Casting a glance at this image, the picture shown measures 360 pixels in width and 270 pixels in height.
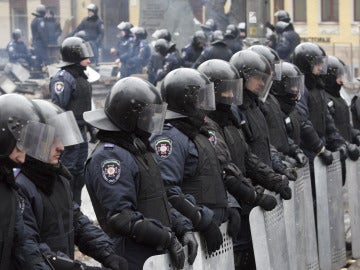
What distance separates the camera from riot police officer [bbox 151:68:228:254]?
20.0 feet

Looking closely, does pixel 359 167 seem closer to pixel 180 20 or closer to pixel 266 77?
pixel 266 77

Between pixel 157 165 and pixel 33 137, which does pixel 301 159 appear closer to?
pixel 157 165

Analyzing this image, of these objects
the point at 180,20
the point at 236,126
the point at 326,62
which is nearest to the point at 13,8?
the point at 180,20

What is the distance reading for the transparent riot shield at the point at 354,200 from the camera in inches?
366

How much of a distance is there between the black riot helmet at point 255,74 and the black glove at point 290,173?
53 centimetres

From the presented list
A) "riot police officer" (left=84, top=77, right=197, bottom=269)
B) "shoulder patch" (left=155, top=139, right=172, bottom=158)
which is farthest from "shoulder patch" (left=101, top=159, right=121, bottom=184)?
"shoulder patch" (left=155, top=139, right=172, bottom=158)

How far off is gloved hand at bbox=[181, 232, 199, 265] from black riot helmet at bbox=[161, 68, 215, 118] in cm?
87

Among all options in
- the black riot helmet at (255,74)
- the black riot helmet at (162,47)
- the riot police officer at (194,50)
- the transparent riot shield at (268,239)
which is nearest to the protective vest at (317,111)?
the black riot helmet at (255,74)

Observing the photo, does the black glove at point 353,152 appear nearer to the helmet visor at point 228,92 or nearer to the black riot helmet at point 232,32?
the helmet visor at point 228,92

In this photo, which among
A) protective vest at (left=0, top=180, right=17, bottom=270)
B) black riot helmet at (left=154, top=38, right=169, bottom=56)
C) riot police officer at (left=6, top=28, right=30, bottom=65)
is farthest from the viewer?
riot police officer at (left=6, top=28, right=30, bottom=65)

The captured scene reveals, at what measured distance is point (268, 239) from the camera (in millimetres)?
6695

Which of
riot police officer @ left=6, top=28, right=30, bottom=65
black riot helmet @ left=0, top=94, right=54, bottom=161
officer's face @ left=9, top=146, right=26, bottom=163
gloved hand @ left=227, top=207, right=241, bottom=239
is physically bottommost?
riot police officer @ left=6, top=28, right=30, bottom=65

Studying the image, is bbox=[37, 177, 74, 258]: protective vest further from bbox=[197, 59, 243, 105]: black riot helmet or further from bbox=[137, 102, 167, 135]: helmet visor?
bbox=[197, 59, 243, 105]: black riot helmet

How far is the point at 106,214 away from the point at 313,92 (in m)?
4.56
